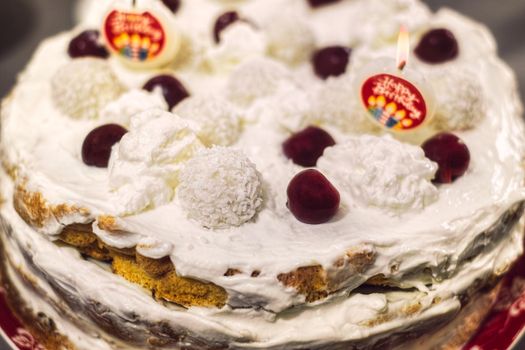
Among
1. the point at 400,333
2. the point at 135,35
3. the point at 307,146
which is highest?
the point at 135,35

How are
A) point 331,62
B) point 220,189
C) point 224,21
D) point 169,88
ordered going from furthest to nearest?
point 224,21, point 331,62, point 169,88, point 220,189

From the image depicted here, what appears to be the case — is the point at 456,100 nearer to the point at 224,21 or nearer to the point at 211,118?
the point at 211,118

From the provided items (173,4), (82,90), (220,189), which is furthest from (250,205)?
(173,4)

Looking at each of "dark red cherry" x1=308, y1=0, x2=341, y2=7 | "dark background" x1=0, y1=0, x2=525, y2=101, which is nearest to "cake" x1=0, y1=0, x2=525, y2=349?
"dark red cherry" x1=308, y1=0, x2=341, y2=7

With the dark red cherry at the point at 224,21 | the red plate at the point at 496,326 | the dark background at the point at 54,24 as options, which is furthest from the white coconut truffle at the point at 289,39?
the dark background at the point at 54,24

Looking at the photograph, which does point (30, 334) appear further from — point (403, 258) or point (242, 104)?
point (403, 258)

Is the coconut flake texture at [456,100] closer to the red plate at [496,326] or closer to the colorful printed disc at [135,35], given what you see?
the red plate at [496,326]
